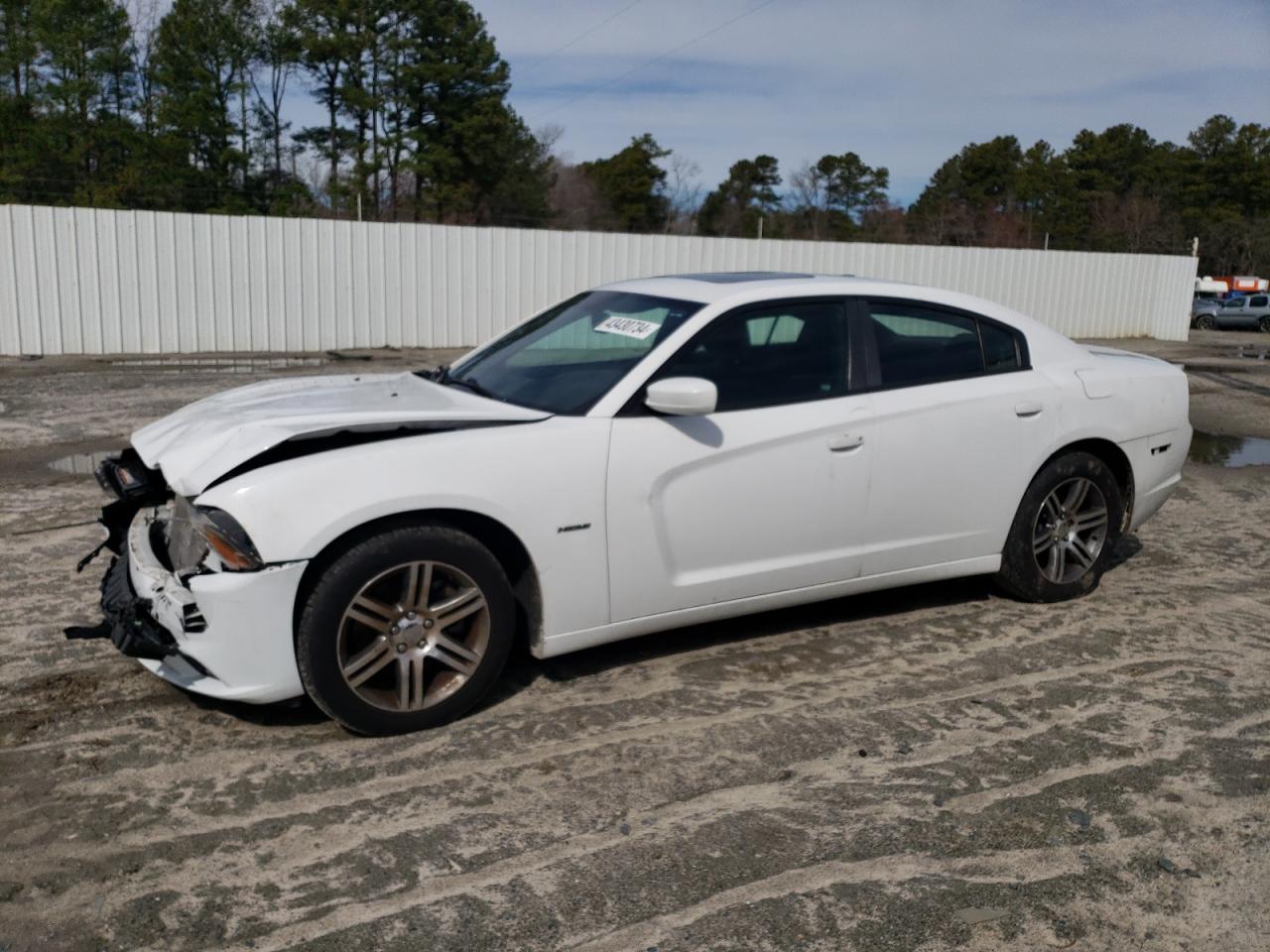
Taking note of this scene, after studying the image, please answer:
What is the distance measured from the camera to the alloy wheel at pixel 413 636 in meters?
3.94

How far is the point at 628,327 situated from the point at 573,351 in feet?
0.91

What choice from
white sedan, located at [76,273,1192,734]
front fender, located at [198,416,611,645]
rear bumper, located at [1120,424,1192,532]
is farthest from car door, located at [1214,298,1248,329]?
front fender, located at [198,416,611,645]

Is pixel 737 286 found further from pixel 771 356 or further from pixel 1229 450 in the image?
pixel 1229 450

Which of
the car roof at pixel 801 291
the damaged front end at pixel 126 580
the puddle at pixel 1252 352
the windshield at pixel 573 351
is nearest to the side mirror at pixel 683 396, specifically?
the windshield at pixel 573 351

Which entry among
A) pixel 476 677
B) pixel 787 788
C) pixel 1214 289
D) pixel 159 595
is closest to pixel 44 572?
pixel 159 595

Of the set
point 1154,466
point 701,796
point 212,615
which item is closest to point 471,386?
point 212,615

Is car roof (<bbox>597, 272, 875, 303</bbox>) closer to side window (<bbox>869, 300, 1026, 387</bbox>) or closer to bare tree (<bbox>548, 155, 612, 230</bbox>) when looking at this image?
side window (<bbox>869, 300, 1026, 387</bbox>)

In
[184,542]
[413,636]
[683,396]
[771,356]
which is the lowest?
[413,636]

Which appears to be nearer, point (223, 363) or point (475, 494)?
point (475, 494)

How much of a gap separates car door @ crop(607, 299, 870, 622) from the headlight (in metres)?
1.31

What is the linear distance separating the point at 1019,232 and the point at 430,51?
43233 millimetres

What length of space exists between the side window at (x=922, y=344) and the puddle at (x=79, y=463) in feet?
19.9

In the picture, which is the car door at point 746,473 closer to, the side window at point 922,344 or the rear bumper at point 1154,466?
the side window at point 922,344

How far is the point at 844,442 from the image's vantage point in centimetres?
483
